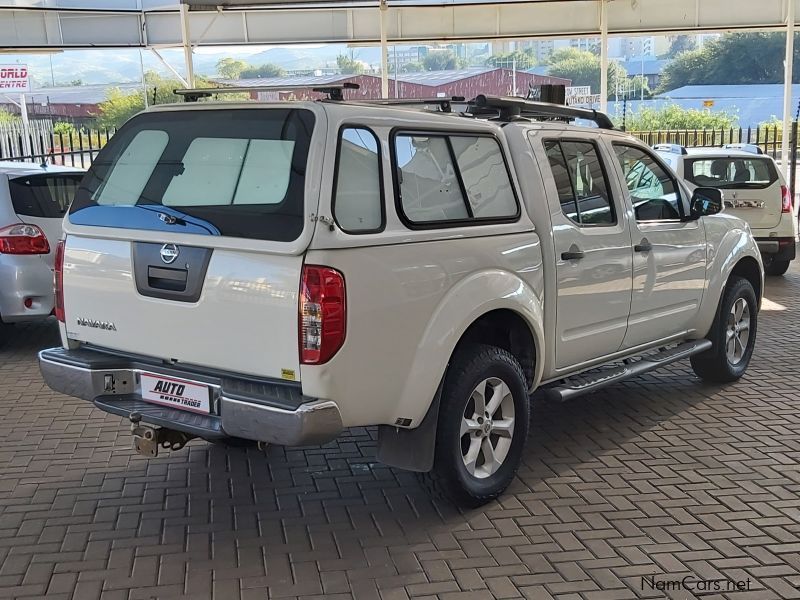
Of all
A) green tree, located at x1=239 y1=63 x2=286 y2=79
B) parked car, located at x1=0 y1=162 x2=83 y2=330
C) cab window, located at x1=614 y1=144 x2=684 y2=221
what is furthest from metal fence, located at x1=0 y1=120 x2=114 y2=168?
cab window, located at x1=614 y1=144 x2=684 y2=221

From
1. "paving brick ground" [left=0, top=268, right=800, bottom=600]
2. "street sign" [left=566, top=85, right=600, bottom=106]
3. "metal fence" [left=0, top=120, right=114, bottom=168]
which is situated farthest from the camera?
"street sign" [left=566, top=85, right=600, bottom=106]

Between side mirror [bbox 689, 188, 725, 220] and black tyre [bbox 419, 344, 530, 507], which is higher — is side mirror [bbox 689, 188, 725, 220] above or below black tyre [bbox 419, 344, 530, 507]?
above

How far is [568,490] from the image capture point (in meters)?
4.72

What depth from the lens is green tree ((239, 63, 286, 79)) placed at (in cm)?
1680

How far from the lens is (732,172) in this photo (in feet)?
37.1

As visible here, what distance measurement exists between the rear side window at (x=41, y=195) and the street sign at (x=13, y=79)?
10.9 metres

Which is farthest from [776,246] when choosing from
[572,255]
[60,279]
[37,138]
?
[37,138]

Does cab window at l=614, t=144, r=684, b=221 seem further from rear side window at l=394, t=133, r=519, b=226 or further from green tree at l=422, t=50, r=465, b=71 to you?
green tree at l=422, t=50, r=465, b=71

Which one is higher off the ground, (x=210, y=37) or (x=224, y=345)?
(x=210, y=37)

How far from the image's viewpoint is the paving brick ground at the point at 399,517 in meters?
3.72

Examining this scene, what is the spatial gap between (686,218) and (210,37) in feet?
39.5

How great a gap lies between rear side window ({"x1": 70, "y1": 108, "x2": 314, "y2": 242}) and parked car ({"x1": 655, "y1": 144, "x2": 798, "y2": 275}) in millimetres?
8204

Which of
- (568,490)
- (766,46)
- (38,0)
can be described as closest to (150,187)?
(568,490)

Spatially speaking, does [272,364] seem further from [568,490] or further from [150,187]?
[568,490]
